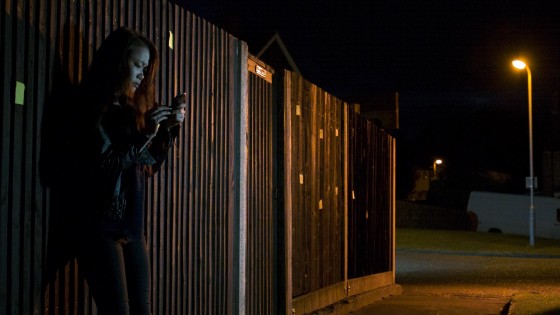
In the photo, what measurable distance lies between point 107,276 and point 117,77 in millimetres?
1005

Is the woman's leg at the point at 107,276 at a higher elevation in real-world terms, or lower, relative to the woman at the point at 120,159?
lower

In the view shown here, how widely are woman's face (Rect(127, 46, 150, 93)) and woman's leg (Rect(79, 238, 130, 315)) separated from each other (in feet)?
2.80

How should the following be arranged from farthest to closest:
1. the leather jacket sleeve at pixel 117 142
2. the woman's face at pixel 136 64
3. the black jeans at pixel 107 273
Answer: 1. the woman's face at pixel 136 64
2. the leather jacket sleeve at pixel 117 142
3. the black jeans at pixel 107 273

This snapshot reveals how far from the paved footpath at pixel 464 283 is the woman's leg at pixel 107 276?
7.05 meters

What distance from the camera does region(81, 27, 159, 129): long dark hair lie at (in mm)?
4113

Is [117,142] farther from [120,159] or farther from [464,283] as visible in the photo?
[464,283]

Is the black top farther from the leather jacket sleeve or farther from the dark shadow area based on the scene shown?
the dark shadow area

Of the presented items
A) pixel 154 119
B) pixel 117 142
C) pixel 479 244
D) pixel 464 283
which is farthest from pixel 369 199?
pixel 479 244

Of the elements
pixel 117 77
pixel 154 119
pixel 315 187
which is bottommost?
pixel 315 187

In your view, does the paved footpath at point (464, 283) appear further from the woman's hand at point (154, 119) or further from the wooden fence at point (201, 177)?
the woman's hand at point (154, 119)

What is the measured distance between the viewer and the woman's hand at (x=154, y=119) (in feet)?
13.3

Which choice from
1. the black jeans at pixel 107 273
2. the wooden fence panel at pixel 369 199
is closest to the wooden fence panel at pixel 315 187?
the wooden fence panel at pixel 369 199

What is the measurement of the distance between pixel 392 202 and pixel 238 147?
8004 millimetres

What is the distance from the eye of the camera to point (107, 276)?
379 centimetres
